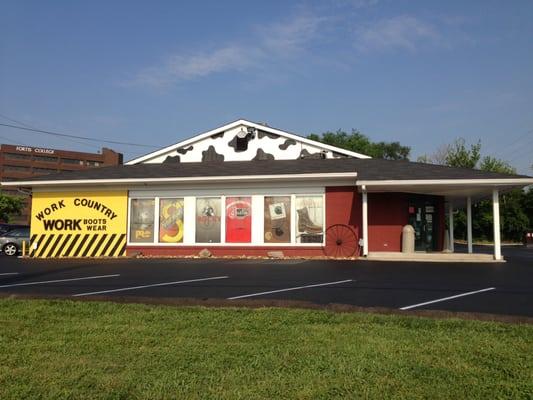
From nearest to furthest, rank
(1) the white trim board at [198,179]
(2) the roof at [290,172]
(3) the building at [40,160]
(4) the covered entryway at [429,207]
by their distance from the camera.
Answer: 1. (4) the covered entryway at [429,207]
2. (2) the roof at [290,172]
3. (1) the white trim board at [198,179]
4. (3) the building at [40,160]

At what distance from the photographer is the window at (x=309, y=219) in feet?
61.0

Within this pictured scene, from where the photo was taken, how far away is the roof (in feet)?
A: 55.8

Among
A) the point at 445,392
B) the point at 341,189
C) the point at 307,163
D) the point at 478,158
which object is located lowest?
the point at 445,392

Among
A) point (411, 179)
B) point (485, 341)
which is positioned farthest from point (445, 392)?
point (411, 179)

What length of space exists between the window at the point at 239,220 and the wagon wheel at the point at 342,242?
122 inches

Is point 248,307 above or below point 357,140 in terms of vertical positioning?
below

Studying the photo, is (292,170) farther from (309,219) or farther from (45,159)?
(45,159)

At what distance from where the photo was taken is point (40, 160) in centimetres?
11831

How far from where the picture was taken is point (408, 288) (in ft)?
32.3

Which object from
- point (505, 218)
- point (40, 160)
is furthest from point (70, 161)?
point (505, 218)

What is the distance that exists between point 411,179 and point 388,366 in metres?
12.9

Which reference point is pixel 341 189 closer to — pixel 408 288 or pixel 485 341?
pixel 408 288

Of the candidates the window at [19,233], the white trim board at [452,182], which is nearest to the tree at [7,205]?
the window at [19,233]

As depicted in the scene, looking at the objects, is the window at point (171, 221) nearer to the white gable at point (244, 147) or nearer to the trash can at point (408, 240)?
the white gable at point (244, 147)
